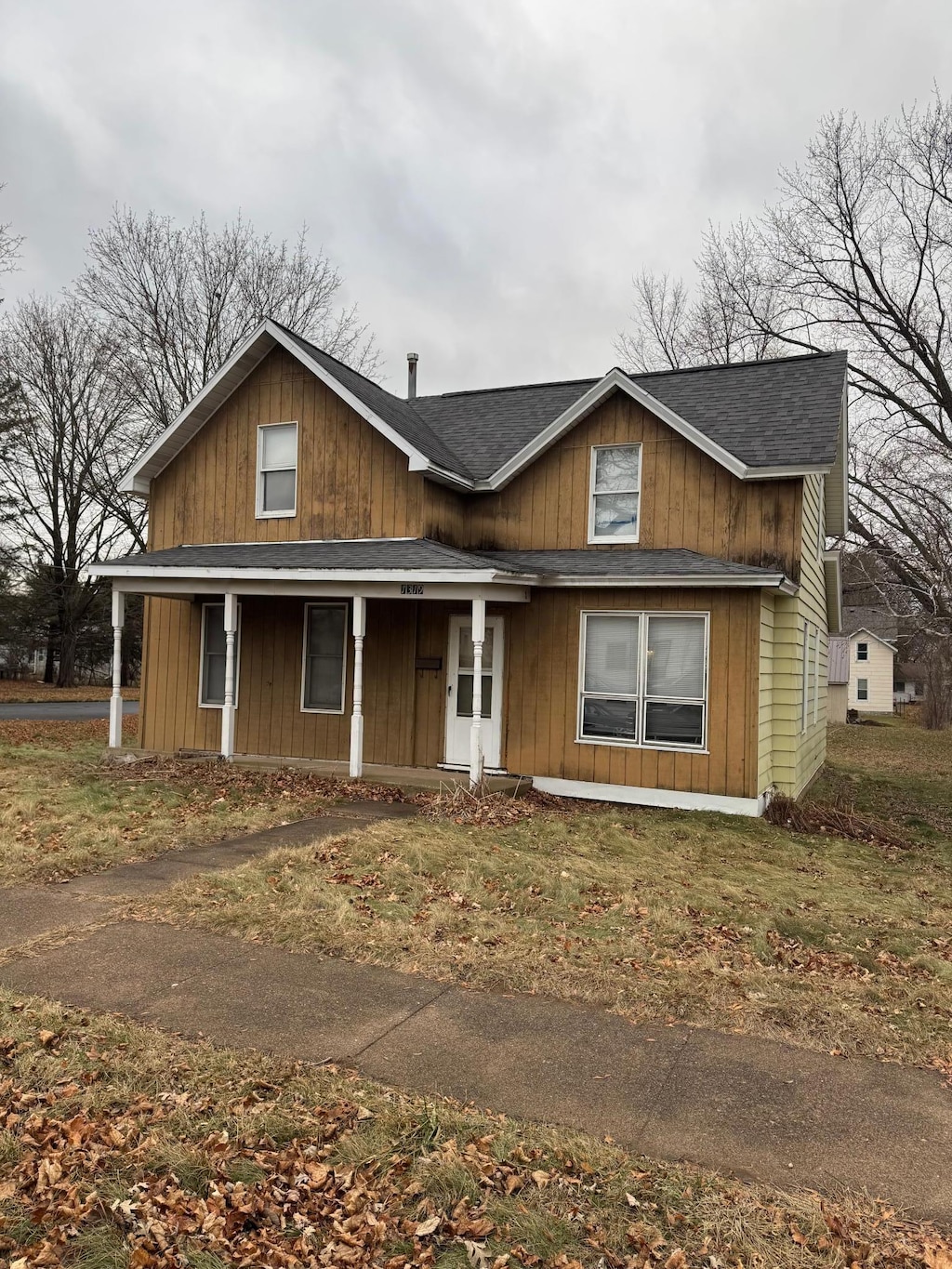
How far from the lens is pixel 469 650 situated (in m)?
13.0

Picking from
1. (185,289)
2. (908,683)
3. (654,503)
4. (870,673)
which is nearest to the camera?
(654,503)

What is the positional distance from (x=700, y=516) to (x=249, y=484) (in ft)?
24.6

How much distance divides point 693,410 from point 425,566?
533cm

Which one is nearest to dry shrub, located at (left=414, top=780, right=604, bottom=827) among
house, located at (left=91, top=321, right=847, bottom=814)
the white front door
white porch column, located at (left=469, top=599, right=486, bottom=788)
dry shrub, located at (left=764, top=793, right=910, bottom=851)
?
white porch column, located at (left=469, top=599, right=486, bottom=788)

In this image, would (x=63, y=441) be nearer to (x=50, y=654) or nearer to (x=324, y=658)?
(x=50, y=654)

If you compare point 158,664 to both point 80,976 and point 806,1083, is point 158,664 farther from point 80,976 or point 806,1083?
point 806,1083

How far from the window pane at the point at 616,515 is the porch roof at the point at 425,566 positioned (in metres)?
0.35

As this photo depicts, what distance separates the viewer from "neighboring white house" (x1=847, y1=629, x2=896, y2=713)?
46.6 m

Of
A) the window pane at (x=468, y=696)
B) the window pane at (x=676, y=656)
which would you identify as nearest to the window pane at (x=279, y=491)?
the window pane at (x=468, y=696)

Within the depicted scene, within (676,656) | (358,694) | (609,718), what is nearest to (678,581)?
(676,656)

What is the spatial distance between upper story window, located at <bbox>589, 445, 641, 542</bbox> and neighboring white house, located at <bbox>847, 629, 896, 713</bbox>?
3836cm

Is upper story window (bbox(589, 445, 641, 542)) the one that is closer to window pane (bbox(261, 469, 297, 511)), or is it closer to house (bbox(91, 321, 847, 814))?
house (bbox(91, 321, 847, 814))

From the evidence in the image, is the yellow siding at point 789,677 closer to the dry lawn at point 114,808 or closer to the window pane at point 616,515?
the window pane at point 616,515

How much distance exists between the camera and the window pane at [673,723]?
1137cm
